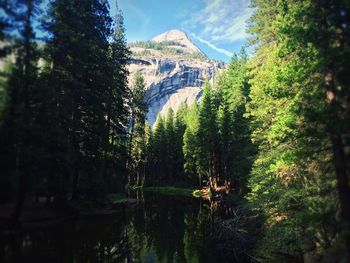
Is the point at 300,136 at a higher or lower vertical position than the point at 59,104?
lower

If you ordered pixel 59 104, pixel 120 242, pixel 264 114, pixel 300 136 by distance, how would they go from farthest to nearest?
pixel 59 104 → pixel 264 114 → pixel 120 242 → pixel 300 136

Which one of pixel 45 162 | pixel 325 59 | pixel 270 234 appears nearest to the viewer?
pixel 325 59

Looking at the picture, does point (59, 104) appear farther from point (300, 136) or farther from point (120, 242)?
point (300, 136)

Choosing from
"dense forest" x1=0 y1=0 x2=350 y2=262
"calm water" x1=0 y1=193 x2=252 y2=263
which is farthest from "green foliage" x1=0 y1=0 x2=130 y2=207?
"calm water" x1=0 y1=193 x2=252 y2=263

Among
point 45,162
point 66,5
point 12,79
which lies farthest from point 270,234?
point 66,5

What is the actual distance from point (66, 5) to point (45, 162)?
14166 millimetres

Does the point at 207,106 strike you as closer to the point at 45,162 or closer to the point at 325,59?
the point at 45,162

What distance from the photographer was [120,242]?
71.6ft

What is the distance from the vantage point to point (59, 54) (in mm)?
25234

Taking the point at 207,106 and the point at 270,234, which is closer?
the point at 270,234

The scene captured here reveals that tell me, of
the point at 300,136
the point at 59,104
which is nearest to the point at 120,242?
the point at 59,104

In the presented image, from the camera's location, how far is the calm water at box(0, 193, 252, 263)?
17531mm

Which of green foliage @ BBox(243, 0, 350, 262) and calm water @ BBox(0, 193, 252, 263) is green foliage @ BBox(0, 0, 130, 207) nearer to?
calm water @ BBox(0, 193, 252, 263)

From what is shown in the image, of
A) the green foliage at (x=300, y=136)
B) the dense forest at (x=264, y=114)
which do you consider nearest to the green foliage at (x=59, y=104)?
the dense forest at (x=264, y=114)
